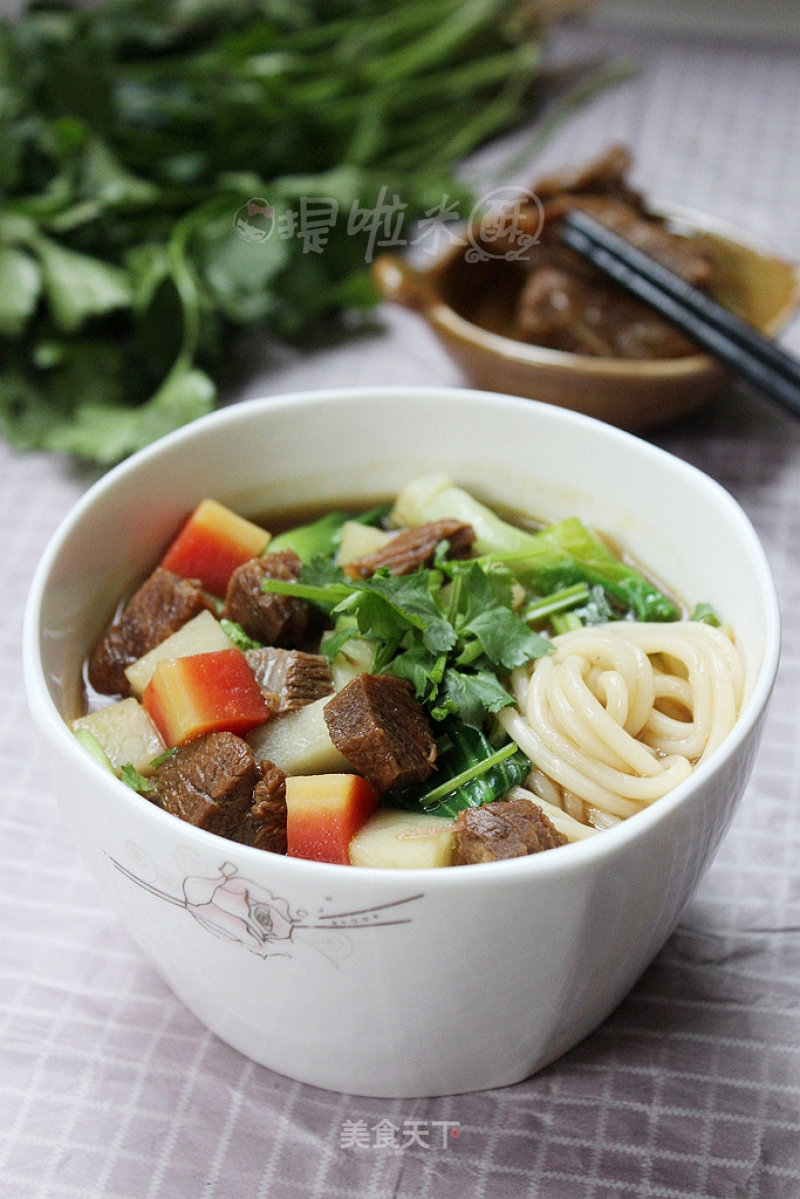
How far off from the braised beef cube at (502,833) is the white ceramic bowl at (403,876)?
13 centimetres

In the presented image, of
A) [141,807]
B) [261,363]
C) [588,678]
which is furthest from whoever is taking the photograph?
[261,363]

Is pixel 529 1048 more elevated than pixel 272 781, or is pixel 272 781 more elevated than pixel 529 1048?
pixel 272 781

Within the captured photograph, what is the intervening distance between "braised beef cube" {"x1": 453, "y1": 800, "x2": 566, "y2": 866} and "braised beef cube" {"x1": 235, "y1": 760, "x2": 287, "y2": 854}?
0.26 meters

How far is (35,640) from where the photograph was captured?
179 cm

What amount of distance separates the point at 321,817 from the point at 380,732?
0.15 m

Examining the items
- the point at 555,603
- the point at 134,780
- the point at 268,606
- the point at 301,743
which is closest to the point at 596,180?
the point at 555,603

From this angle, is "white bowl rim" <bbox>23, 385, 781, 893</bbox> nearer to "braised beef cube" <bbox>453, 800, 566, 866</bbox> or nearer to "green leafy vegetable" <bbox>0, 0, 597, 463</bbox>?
"braised beef cube" <bbox>453, 800, 566, 866</bbox>

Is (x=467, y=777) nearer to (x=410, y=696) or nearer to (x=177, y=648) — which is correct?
(x=410, y=696)

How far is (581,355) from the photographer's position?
10.5ft

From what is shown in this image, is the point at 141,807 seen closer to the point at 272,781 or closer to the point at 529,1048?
the point at 272,781

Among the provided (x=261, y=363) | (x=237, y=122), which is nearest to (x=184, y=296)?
(x=261, y=363)

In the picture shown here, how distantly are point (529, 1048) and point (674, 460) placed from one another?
1.02 meters

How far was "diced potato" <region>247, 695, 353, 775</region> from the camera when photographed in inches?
70.9

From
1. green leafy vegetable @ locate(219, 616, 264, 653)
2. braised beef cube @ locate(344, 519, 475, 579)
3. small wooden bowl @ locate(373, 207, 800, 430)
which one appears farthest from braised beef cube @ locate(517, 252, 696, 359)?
green leafy vegetable @ locate(219, 616, 264, 653)
